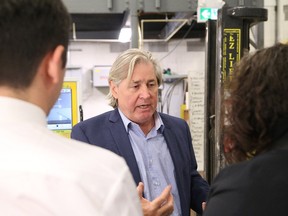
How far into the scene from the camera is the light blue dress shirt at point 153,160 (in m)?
1.75

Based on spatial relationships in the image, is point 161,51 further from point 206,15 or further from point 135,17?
point 206,15

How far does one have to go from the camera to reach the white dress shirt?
619mm

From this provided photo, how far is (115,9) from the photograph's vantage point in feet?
11.2

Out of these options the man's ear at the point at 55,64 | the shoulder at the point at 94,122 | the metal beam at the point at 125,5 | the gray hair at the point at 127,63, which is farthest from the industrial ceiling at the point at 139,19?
the man's ear at the point at 55,64

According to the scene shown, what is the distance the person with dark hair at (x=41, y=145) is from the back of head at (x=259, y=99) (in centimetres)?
44

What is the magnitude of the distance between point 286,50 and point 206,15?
1936 millimetres

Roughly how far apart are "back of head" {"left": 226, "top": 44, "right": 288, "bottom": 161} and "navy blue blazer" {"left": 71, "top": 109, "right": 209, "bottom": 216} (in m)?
0.77

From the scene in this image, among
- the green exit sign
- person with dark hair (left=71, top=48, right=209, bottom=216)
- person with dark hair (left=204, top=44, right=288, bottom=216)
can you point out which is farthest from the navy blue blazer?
the green exit sign

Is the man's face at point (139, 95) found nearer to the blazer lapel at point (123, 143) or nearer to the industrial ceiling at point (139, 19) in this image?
the blazer lapel at point (123, 143)

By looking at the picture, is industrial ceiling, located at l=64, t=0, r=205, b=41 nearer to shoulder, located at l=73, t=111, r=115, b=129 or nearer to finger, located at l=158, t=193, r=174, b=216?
shoulder, located at l=73, t=111, r=115, b=129

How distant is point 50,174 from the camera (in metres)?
0.63

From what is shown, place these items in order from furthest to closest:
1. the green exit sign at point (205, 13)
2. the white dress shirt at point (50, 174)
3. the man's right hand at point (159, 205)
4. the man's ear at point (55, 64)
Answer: the green exit sign at point (205, 13)
the man's right hand at point (159, 205)
the man's ear at point (55, 64)
the white dress shirt at point (50, 174)

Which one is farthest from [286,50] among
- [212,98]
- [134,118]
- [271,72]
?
[212,98]

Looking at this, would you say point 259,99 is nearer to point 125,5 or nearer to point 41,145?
point 41,145
